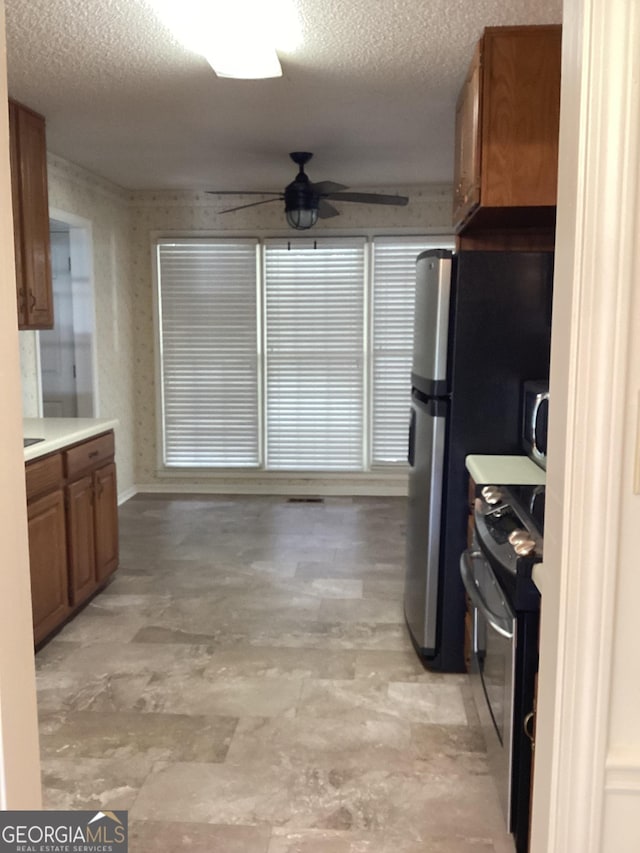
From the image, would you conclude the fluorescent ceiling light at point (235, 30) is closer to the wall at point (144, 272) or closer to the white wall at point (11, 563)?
the white wall at point (11, 563)

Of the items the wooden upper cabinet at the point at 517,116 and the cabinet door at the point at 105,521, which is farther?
the cabinet door at the point at 105,521

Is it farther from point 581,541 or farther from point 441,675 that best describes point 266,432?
point 581,541

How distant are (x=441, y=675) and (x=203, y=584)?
1584 millimetres

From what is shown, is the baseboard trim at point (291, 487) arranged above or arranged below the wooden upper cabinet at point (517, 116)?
below

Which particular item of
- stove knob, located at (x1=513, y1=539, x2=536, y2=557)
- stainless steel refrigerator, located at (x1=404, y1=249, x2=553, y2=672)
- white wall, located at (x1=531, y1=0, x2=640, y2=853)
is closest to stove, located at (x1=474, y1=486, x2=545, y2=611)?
stove knob, located at (x1=513, y1=539, x2=536, y2=557)

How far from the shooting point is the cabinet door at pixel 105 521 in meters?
3.79

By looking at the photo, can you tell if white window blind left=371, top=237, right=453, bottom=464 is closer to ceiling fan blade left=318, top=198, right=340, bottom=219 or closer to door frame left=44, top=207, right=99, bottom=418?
ceiling fan blade left=318, top=198, right=340, bottom=219

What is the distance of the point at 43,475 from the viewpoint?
317cm

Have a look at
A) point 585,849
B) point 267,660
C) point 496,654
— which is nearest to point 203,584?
point 267,660

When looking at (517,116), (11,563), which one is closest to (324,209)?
(517,116)

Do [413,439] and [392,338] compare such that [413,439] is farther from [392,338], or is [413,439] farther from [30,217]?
[392,338]

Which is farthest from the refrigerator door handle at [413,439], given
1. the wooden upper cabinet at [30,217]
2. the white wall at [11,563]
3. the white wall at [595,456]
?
the white wall at [11,563]

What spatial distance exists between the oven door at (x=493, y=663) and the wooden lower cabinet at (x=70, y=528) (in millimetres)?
1844

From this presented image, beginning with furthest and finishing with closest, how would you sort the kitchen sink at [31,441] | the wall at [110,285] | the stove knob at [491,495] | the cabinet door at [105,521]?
the wall at [110,285] → the cabinet door at [105,521] → the kitchen sink at [31,441] → the stove knob at [491,495]
